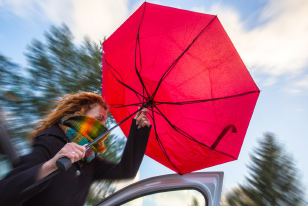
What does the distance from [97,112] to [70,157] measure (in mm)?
886

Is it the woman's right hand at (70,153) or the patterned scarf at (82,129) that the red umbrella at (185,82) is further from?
the woman's right hand at (70,153)

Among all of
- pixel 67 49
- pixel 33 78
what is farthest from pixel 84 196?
A: pixel 67 49

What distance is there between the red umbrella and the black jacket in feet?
1.21

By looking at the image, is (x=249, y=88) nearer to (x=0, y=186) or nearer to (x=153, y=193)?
→ (x=153, y=193)

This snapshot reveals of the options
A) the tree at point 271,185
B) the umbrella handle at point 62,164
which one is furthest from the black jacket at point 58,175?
the tree at point 271,185

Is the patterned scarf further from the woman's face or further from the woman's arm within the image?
the woman's arm

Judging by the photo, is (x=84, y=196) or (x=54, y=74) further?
(x=54, y=74)

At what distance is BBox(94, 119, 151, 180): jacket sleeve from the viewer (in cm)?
190

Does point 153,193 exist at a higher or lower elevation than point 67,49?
lower

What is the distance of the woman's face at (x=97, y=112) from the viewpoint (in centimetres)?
185

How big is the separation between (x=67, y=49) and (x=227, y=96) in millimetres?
8165

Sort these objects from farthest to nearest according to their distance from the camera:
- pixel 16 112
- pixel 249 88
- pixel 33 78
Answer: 1. pixel 33 78
2. pixel 16 112
3. pixel 249 88

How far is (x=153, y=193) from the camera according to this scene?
1.84 metres

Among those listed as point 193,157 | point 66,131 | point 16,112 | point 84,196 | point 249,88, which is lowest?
point 16,112
